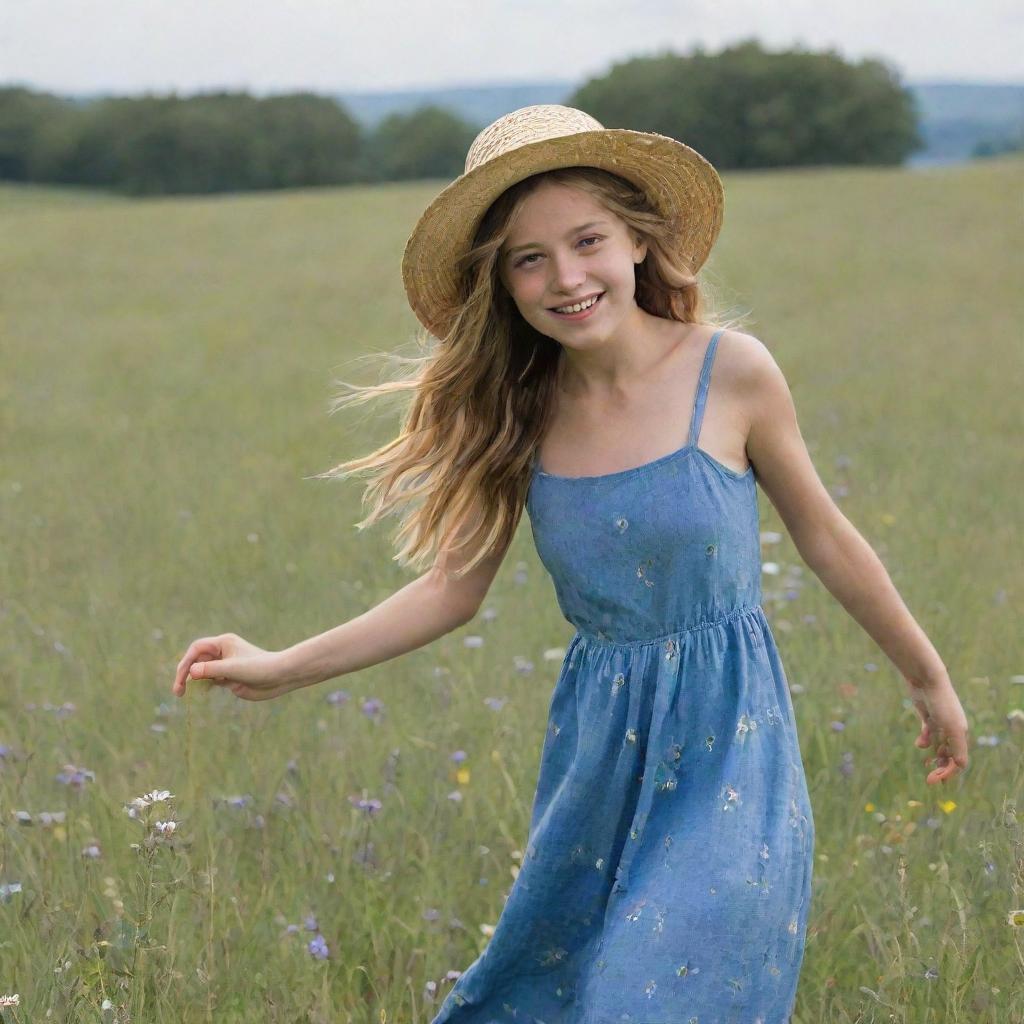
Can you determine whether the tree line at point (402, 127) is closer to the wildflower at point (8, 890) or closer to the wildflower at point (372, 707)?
the wildflower at point (372, 707)

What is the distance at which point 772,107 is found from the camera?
243ft

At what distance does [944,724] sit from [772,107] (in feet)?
246

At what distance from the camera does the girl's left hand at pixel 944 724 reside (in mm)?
2816

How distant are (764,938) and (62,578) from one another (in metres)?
4.20

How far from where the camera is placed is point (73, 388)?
37.0ft

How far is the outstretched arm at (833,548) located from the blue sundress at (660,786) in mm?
70

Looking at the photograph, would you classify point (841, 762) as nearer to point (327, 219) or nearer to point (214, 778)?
point (214, 778)

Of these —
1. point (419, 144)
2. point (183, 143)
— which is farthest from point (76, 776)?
point (419, 144)

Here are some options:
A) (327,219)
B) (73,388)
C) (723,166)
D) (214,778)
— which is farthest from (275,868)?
(723,166)

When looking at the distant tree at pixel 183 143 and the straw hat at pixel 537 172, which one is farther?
the distant tree at pixel 183 143

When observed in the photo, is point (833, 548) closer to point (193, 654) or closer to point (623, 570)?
point (623, 570)

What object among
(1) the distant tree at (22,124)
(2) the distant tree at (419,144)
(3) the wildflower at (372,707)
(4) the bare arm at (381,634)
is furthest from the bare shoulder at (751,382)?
(2) the distant tree at (419,144)

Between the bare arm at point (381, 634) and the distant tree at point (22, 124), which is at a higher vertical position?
the distant tree at point (22, 124)

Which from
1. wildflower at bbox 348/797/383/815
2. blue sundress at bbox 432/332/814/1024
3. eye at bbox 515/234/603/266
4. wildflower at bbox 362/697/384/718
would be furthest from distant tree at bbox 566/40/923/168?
blue sundress at bbox 432/332/814/1024
